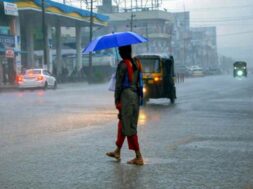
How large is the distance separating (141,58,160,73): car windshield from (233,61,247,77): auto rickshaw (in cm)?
5650

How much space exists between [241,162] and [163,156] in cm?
132

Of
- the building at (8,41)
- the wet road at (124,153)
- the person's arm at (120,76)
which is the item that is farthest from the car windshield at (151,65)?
the building at (8,41)

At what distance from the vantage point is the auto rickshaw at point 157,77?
22.8m

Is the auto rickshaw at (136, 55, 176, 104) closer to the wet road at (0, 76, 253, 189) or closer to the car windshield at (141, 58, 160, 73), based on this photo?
the car windshield at (141, 58, 160, 73)

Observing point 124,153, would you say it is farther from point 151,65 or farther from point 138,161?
point 151,65

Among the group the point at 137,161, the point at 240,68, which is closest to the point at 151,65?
the point at 137,161

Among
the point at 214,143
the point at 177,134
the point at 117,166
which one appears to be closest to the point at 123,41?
the point at 117,166

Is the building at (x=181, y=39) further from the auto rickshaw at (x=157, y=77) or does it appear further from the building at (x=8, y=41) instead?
the auto rickshaw at (x=157, y=77)

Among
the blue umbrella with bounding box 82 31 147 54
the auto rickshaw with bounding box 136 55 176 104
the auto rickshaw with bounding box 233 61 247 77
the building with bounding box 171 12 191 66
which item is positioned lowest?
the auto rickshaw with bounding box 233 61 247 77

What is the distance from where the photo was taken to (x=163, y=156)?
29.7ft

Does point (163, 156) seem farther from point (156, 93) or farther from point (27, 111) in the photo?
point (156, 93)

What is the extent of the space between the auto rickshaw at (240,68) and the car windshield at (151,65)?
5650 centimetres

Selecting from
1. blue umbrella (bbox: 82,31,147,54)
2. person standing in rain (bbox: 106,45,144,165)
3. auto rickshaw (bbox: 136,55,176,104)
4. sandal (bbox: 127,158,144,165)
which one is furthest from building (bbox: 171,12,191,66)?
sandal (bbox: 127,158,144,165)

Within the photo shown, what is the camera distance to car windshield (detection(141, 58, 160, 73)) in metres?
23.0
